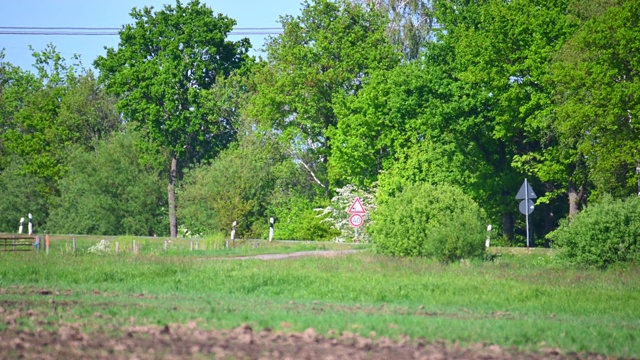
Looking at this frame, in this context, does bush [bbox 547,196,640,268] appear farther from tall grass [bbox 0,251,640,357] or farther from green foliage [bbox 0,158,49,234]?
green foliage [bbox 0,158,49,234]

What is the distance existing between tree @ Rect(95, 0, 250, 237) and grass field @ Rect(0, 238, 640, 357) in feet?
119

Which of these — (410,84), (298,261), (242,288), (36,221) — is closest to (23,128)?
(36,221)

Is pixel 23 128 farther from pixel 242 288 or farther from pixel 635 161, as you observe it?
pixel 242 288

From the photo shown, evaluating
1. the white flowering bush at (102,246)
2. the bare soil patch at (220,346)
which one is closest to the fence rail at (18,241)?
the white flowering bush at (102,246)

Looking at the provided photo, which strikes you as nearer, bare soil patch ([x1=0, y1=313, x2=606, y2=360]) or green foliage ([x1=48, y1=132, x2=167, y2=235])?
bare soil patch ([x1=0, y1=313, x2=606, y2=360])

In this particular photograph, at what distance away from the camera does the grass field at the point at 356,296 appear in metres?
17.2

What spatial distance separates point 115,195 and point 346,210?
23.1 metres

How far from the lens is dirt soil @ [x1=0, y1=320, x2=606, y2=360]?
45.8 ft

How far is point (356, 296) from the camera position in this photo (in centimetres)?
2634

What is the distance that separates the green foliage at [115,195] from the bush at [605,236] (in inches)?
1854

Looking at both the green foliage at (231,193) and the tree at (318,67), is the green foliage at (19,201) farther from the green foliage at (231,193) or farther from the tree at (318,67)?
the tree at (318,67)

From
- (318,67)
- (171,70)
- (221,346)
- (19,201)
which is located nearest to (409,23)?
(318,67)

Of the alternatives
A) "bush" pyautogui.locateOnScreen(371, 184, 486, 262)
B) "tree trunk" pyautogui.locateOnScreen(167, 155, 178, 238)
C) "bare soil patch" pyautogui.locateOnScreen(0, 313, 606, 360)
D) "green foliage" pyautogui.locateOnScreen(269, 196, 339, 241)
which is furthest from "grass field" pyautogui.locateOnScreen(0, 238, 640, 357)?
"tree trunk" pyautogui.locateOnScreen(167, 155, 178, 238)

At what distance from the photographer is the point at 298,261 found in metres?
38.6
